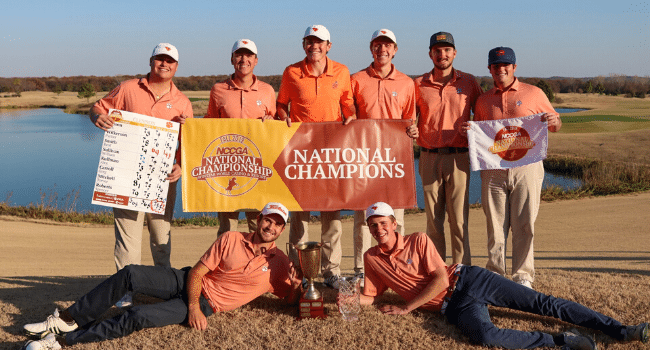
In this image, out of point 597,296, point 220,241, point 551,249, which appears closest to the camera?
point 220,241

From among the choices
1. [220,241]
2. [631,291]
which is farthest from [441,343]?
[631,291]

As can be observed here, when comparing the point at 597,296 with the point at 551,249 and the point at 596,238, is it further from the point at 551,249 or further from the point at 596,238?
the point at 596,238

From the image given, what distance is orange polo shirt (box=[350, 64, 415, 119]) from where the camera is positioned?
24.5ft

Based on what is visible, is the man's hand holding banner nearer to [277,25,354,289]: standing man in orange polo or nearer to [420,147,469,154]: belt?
[420,147,469,154]: belt

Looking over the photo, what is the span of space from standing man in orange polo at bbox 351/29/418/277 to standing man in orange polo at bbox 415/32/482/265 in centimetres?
23

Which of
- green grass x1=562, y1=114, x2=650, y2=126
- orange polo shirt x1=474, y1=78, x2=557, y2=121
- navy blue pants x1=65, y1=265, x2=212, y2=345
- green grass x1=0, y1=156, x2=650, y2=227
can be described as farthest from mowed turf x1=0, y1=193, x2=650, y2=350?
green grass x1=562, y1=114, x2=650, y2=126

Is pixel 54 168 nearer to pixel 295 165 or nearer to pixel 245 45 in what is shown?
pixel 295 165

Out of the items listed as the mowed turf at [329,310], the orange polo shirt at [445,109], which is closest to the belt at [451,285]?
the mowed turf at [329,310]

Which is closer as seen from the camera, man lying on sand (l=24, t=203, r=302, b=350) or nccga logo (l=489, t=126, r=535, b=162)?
man lying on sand (l=24, t=203, r=302, b=350)

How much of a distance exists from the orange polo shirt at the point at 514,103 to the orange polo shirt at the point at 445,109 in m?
0.25

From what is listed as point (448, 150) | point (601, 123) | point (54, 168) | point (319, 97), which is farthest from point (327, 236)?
point (601, 123)

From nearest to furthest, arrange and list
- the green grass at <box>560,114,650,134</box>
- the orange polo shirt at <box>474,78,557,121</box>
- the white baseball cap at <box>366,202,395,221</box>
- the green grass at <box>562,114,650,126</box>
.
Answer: the white baseball cap at <box>366,202,395,221</box> < the orange polo shirt at <box>474,78,557,121</box> < the green grass at <box>560,114,650,134</box> < the green grass at <box>562,114,650,126</box>

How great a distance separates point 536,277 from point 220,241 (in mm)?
4450

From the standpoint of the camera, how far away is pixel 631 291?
7.25 meters
